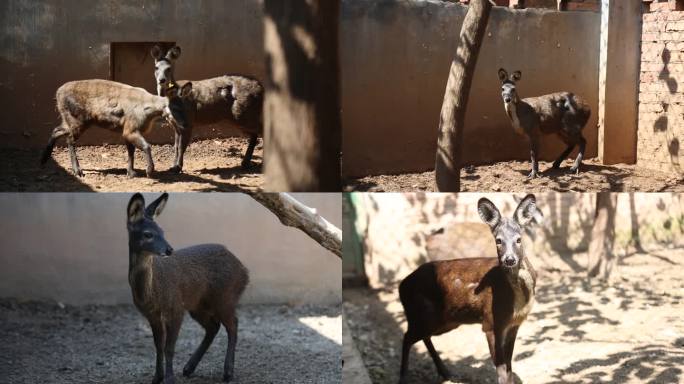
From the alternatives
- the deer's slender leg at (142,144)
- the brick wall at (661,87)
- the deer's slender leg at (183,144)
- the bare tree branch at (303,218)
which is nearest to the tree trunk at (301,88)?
the bare tree branch at (303,218)

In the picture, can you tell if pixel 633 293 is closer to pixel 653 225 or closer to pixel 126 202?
pixel 653 225

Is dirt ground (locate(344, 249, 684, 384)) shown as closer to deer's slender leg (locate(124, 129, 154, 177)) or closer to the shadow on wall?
deer's slender leg (locate(124, 129, 154, 177))

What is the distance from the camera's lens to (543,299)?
213 inches

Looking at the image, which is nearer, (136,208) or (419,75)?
(136,208)

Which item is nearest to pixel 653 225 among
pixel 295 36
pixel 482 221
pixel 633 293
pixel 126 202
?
pixel 633 293

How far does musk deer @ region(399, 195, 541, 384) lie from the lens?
4664mm

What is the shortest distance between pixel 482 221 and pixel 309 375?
113cm

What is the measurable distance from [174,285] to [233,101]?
8.47 feet

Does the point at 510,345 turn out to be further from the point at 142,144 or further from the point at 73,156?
the point at 73,156

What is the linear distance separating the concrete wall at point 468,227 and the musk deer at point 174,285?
821 mm

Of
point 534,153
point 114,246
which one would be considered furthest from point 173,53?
point 534,153

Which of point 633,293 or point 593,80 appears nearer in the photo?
point 633,293

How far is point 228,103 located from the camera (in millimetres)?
6887

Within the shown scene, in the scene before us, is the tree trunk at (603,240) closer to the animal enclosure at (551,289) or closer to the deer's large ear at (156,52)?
the animal enclosure at (551,289)
